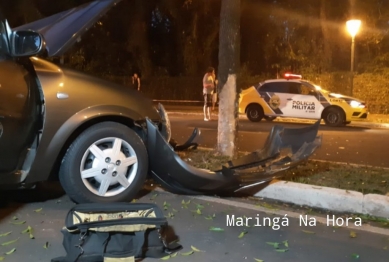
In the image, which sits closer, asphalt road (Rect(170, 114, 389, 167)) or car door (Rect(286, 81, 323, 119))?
asphalt road (Rect(170, 114, 389, 167))

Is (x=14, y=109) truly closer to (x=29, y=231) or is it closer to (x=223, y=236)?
(x=29, y=231)

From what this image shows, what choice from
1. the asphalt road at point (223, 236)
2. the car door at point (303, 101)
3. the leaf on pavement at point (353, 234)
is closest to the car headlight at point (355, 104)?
the car door at point (303, 101)

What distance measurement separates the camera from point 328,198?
5.57 meters

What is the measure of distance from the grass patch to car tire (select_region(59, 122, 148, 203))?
1879 mm

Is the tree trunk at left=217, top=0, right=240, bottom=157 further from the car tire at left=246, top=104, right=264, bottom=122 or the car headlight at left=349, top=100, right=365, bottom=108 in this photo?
the car tire at left=246, top=104, right=264, bottom=122

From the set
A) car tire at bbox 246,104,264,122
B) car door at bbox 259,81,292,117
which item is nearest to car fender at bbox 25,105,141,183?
car door at bbox 259,81,292,117

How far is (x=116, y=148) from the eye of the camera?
5289 millimetres

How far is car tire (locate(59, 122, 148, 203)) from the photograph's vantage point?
5.16 m

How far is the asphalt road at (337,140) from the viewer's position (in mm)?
9789

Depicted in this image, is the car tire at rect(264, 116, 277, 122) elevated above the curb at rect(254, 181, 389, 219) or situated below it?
above

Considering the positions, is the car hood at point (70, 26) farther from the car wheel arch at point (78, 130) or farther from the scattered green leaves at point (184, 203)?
the scattered green leaves at point (184, 203)

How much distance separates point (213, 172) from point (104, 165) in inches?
46.3

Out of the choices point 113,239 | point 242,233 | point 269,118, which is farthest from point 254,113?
point 113,239

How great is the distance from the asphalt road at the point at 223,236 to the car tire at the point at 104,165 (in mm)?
345
